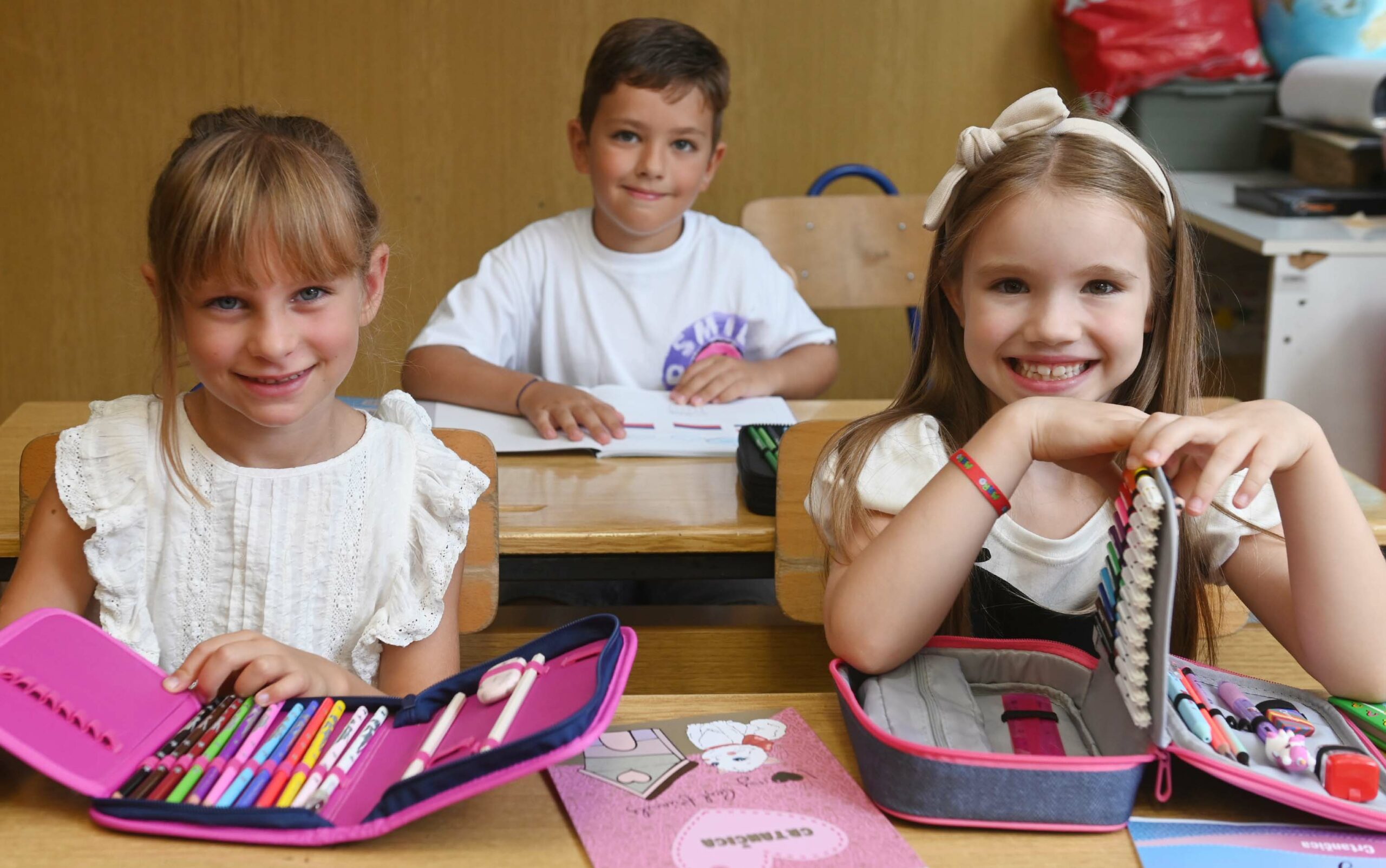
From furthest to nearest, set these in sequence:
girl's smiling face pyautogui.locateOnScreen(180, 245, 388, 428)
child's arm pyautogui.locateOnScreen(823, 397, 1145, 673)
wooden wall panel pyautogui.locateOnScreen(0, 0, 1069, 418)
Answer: wooden wall panel pyautogui.locateOnScreen(0, 0, 1069, 418) < girl's smiling face pyautogui.locateOnScreen(180, 245, 388, 428) < child's arm pyautogui.locateOnScreen(823, 397, 1145, 673)

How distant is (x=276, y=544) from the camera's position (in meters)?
1.15

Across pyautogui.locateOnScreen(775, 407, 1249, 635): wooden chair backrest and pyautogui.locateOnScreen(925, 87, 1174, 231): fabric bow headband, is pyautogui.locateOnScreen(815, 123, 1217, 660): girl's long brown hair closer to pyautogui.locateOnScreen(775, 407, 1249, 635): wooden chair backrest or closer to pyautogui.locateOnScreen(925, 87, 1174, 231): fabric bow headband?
pyautogui.locateOnScreen(925, 87, 1174, 231): fabric bow headband

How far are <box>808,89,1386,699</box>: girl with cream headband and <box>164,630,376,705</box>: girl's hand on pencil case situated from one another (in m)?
0.38

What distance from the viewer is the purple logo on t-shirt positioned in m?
2.21

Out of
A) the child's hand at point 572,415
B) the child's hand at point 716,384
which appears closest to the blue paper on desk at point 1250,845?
the child's hand at point 572,415

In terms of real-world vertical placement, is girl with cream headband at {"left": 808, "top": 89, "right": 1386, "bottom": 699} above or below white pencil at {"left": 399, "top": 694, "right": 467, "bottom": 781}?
above

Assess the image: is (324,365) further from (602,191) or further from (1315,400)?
(1315,400)

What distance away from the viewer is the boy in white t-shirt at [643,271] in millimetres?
2133

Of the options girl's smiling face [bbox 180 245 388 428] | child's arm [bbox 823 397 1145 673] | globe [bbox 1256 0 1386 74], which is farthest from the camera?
globe [bbox 1256 0 1386 74]

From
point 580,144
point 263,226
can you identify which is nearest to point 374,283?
point 263,226

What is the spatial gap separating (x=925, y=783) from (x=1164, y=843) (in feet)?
0.47

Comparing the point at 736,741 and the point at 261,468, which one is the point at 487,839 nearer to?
the point at 736,741

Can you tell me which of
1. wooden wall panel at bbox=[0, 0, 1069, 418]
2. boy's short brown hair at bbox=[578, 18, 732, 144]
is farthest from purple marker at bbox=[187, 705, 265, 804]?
wooden wall panel at bbox=[0, 0, 1069, 418]

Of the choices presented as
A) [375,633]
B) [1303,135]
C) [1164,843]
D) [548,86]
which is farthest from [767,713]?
[548,86]
